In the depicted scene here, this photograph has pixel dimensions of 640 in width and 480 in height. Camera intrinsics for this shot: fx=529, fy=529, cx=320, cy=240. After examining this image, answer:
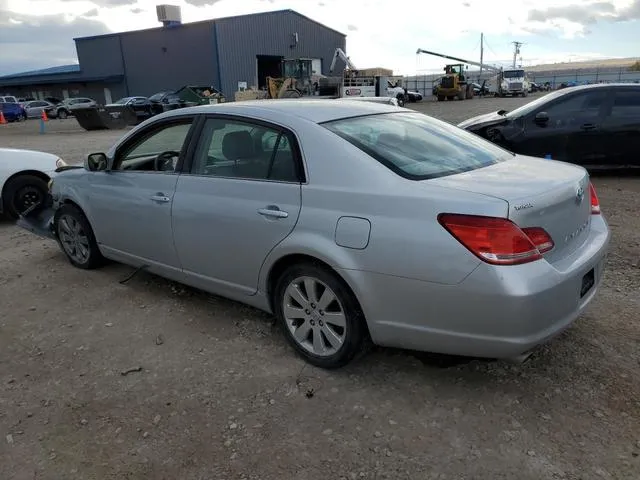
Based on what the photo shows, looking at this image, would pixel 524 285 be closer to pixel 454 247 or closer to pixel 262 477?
pixel 454 247

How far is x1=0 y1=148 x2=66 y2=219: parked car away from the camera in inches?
278

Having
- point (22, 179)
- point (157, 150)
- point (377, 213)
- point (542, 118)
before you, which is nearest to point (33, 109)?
point (22, 179)

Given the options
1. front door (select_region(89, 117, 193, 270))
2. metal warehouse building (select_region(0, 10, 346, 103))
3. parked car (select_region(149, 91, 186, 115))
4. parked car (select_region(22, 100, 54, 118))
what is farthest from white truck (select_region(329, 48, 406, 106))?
front door (select_region(89, 117, 193, 270))

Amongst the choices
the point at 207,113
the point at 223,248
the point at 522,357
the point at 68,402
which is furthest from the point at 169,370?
the point at 522,357

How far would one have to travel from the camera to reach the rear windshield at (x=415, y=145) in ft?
9.86

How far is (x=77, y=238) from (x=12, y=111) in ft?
127

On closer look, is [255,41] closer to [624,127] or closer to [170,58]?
[170,58]

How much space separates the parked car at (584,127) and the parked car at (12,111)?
38.4 metres

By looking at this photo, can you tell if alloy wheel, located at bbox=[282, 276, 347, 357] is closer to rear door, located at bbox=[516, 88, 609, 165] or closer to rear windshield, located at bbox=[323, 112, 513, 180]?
rear windshield, located at bbox=[323, 112, 513, 180]

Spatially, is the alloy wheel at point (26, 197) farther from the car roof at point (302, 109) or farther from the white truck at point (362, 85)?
the white truck at point (362, 85)

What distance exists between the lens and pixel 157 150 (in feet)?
15.5

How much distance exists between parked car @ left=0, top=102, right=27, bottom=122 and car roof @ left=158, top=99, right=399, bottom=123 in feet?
131

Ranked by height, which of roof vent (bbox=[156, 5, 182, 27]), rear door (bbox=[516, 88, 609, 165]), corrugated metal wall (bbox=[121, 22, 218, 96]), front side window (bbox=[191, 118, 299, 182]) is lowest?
rear door (bbox=[516, 88, 609, 165])

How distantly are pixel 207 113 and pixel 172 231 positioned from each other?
2.92 feet
